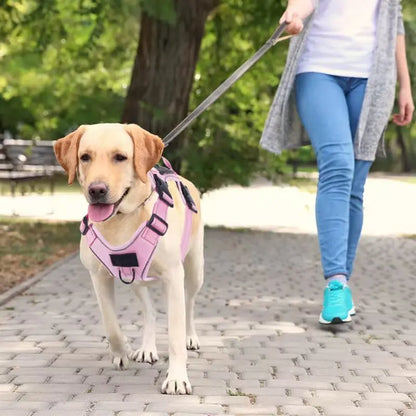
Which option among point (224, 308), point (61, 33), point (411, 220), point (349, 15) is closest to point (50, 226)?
point (61, 33)

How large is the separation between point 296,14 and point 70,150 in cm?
209

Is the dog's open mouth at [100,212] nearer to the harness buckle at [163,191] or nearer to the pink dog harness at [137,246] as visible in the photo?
the pink dog harness at [137,246]

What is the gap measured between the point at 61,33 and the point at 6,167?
425 centimetres

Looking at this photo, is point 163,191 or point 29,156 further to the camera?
point 29,156

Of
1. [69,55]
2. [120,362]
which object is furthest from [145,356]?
[69,55]

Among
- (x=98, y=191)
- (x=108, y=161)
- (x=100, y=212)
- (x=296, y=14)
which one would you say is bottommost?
(x=100, y=212)

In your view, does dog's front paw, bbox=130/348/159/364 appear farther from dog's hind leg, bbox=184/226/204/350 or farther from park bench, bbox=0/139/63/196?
park bench, bbox=0/139/63/196

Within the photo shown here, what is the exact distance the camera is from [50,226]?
14391 millimetres

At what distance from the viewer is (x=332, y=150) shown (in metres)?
5.89

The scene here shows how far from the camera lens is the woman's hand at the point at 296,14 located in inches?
217

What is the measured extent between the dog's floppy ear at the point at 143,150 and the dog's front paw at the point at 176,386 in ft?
2.99

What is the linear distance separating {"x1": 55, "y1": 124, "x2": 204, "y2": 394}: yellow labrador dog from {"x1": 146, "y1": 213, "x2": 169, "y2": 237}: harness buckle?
22 mm

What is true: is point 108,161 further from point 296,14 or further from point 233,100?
point 233,100

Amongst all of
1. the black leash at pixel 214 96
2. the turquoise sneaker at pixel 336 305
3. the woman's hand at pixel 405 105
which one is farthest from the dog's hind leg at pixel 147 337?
the woman's hand at pixel 405 105
